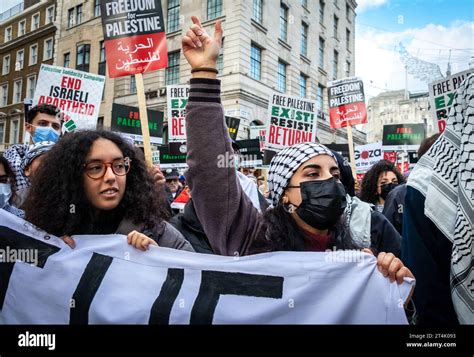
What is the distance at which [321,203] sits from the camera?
1939 mm

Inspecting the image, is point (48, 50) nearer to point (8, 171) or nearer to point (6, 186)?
point (8, 171)

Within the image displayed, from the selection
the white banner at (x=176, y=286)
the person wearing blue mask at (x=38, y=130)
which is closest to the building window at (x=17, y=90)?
the person wearing blue mask at (x=38, y=130)

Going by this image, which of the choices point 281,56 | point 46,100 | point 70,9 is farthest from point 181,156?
point 70,9

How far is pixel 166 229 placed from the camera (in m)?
2.19

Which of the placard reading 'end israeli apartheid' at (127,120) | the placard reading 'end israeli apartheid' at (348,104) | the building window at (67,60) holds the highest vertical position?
the building window at (67,60)

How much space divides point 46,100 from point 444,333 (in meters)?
5.73

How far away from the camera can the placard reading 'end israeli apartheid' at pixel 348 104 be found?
800cm

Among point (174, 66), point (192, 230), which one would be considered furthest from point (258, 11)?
point (192, 230)

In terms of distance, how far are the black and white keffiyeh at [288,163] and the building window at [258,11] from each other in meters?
17.5

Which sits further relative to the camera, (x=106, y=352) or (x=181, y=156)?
(x=181, y=156)

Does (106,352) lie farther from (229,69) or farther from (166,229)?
(229,69)

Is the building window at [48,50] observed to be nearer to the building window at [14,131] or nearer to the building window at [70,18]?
the building window at [70,18]

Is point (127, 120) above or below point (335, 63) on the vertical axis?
below

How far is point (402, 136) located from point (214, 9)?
1061cm
